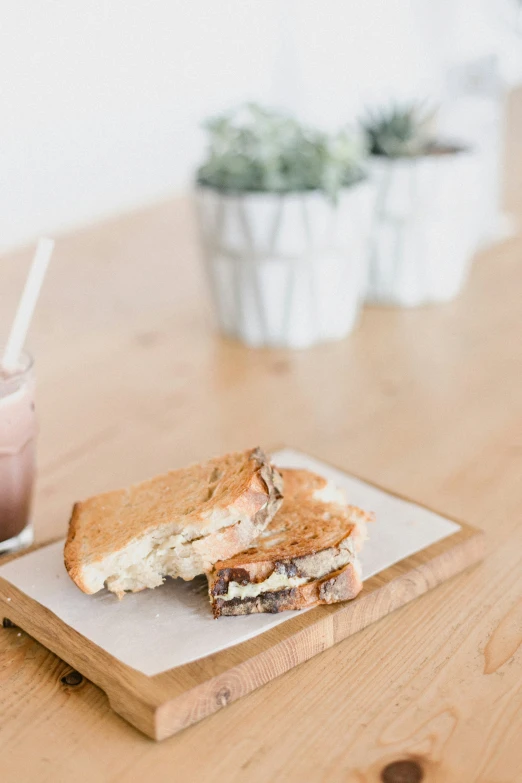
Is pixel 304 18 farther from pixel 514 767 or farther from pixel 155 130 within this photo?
pixel 514 767

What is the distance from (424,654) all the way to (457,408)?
0.64 meters

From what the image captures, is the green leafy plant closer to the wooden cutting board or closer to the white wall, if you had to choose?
the wooden cutting board

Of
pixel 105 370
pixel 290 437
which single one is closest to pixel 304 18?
pixel 105 370

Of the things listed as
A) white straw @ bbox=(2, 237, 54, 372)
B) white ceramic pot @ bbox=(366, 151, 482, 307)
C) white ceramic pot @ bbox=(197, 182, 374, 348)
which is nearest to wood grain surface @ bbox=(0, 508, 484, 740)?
white straw @ bbox=(2, 237, 54, 372)

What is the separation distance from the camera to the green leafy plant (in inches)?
61.1

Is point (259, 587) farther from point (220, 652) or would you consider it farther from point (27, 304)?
point (27, 304)

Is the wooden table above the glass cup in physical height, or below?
below

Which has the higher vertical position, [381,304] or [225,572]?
[225,572]

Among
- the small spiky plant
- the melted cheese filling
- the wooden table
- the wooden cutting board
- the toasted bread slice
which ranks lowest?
the wooden table

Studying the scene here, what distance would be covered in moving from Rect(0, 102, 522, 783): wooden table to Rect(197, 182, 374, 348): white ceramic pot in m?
0.05

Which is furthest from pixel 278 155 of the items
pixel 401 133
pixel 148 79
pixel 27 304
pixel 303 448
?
pixel 148 79

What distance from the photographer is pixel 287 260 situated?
1580 mm

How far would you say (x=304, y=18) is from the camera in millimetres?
3920

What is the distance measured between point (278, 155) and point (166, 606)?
957 millimetres
